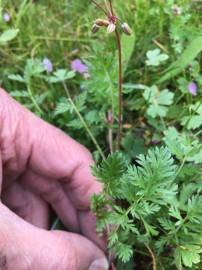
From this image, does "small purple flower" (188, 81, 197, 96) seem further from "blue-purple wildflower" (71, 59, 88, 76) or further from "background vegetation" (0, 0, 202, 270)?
"blue-purple wildflower" (71, 59, 88, 76)

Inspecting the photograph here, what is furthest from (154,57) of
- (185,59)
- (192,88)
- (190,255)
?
(190,255)

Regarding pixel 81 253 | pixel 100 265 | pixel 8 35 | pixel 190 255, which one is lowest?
pixel 100 265

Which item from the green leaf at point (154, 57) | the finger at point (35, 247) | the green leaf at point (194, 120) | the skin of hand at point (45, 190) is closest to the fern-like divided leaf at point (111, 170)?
the skin of hand at point (45, 190)

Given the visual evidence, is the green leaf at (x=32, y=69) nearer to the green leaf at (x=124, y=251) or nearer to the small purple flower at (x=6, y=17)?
the small purple flower at (x=6, y=17)

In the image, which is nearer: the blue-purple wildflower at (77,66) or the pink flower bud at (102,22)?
the pink flower bud at (102,22)

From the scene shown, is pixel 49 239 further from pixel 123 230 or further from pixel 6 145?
pixel 6 145

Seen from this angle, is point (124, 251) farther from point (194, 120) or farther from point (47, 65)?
point (47, 65)

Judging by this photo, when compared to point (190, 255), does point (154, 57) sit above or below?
above
